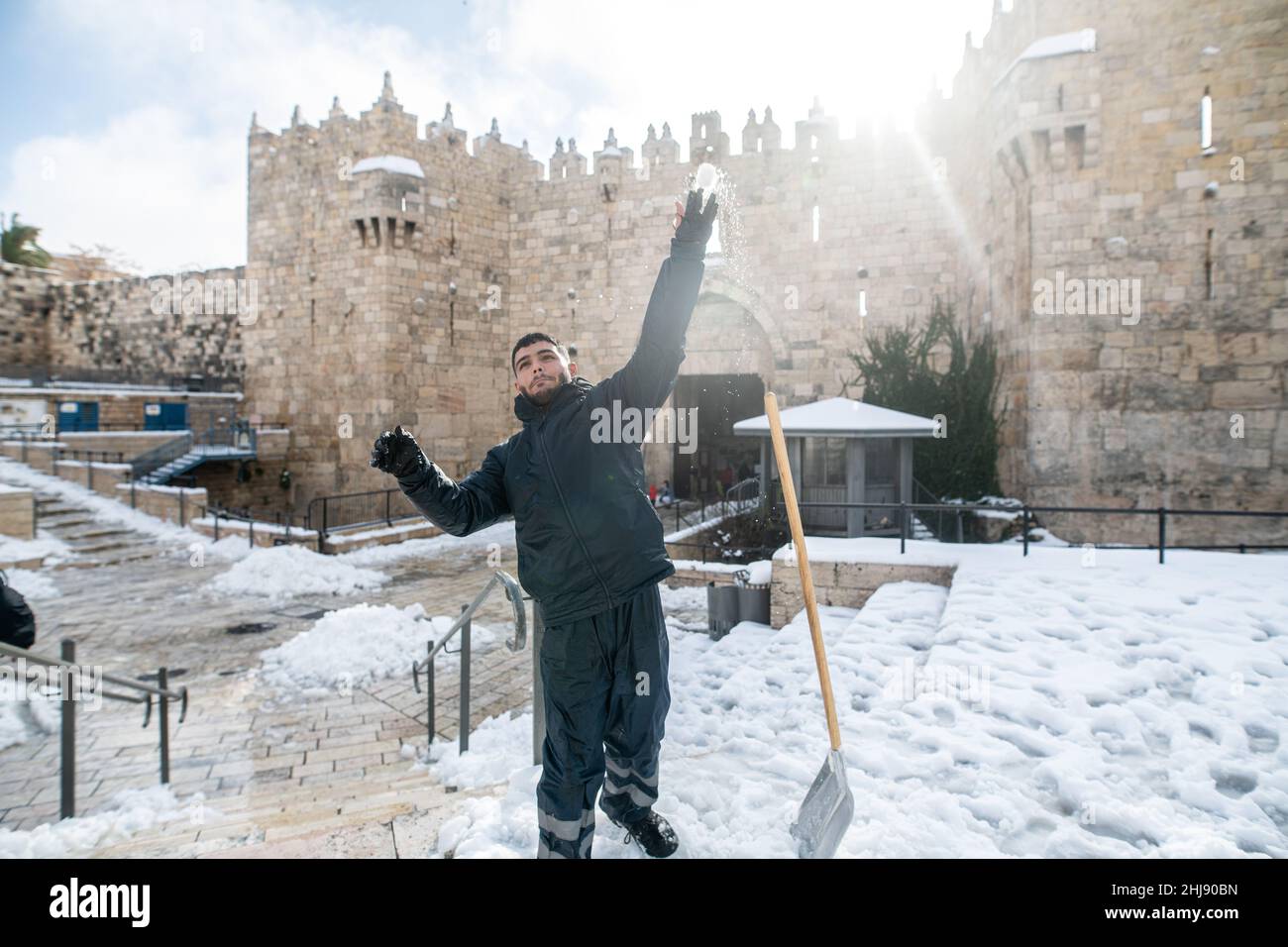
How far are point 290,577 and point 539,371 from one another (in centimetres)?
962

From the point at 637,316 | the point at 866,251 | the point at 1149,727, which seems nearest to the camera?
the point at 1149,727

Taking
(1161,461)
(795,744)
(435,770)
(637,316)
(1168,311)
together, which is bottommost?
(435,770)

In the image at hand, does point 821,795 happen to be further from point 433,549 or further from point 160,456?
point 160,456

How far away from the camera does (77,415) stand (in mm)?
18797

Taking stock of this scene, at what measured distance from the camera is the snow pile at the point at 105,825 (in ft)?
10.7

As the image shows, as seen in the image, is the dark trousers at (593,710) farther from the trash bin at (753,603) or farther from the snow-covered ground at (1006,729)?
the trash bin at (753,603)

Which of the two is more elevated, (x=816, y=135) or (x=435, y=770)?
(x=816, y=135)

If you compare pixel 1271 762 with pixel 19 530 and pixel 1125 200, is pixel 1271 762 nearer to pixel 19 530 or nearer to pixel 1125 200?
pixel 1125 200

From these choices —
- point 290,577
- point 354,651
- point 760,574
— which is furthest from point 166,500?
point 760,574

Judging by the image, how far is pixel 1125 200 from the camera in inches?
386

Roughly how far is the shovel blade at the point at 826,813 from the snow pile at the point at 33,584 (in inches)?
448

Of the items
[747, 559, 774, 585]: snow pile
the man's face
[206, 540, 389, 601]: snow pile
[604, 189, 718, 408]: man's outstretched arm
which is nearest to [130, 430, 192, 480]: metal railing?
[206, 540, 389, 601]: snow pile
